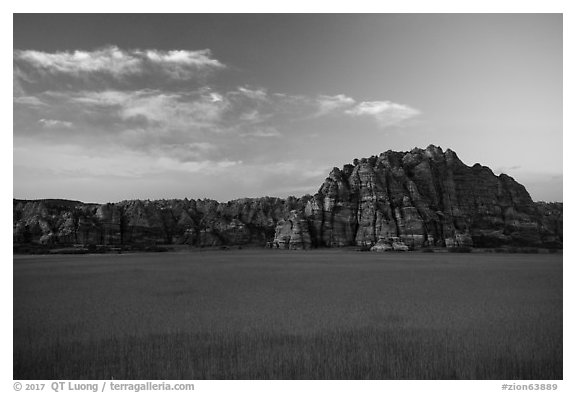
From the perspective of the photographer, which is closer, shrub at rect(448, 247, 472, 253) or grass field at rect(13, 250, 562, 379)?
grass field at rect(13, 250, 562, 379)

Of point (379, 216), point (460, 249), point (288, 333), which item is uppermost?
point (379, 216)

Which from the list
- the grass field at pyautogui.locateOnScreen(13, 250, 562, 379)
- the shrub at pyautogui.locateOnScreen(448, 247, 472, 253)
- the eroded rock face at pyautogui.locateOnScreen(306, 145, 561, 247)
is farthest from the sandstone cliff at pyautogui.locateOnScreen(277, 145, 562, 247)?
the grass field at pyautogui.locateOnScreen(13, 250, 562, 379)

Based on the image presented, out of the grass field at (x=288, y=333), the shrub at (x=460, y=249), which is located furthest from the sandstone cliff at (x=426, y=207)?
the grass field at (x=288, y=333)

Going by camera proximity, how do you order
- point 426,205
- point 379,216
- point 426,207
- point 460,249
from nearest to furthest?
point 460,249
point 379,216
point 426,207
point 426,205

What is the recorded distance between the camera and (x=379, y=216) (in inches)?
3155

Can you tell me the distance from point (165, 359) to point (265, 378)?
2385mm

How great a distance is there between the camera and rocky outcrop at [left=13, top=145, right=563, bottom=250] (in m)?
78.8

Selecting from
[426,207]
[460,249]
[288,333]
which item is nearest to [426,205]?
[426,207]

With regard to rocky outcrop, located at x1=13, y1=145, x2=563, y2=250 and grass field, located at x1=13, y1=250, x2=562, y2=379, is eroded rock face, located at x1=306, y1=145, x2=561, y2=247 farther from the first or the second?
grass field, located at x1=13, y1=250, x2=562, y2=379

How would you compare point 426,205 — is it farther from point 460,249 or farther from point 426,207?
point 460,249

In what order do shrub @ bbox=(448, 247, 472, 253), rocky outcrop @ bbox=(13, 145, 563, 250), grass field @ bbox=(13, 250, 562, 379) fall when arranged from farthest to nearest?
rocky outcrop @ bbox=(13, 145, 563, 250)
shrub @ bbox=(448, 247, 472, 253)
grass field @ bbox=(13, 250, 562, 379)

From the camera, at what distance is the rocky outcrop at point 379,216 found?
78.8 m

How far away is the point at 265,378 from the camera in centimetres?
821
